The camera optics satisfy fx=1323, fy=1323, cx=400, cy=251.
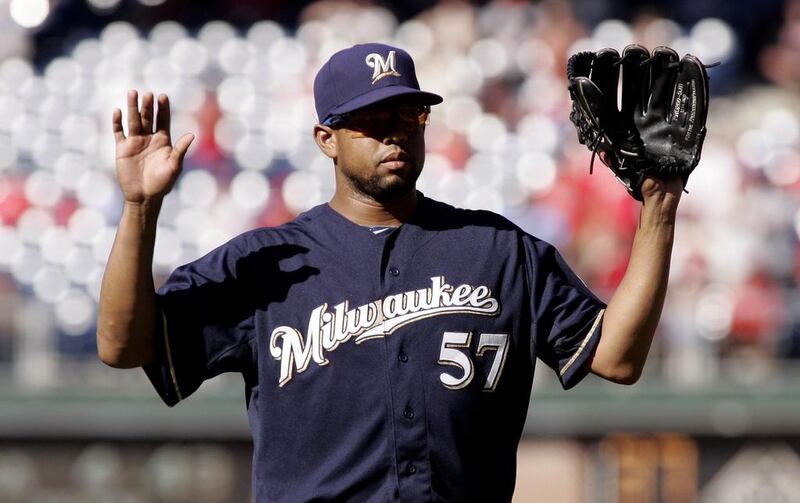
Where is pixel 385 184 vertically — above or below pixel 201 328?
above

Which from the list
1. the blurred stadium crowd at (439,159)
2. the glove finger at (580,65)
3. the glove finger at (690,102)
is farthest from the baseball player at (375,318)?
the blurred stadium crowd at (439,159)

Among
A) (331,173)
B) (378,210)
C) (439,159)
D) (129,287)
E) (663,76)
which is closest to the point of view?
(129,287)

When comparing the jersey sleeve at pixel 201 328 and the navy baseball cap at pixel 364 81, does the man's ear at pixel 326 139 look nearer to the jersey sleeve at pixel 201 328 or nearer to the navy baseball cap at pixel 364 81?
the navy baseball cap at pixel 364 81

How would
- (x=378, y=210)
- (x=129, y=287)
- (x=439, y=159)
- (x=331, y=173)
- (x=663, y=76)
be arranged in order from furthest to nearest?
(x=331, y=173)
(x=439, y=159)
(x=378, y=210)
(x=663, y=76)
(x=129, y=287)

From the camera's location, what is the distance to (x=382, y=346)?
8.23 feet

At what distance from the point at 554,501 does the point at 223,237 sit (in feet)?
9.43

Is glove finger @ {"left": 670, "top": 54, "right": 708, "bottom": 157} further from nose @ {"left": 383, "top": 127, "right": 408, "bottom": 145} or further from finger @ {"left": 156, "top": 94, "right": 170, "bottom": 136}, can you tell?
finger @ {"left": 156, "top": 94, "right": 170, "bottom": 136}

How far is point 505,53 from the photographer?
382 inches

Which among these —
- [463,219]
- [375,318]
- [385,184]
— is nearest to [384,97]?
[385,184]

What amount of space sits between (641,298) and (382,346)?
19.5 inches

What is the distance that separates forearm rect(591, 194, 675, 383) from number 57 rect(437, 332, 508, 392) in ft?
0.64

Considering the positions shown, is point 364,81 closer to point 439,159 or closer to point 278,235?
point 278,235

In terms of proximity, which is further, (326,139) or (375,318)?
(326,139)

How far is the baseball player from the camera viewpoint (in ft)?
8.13
